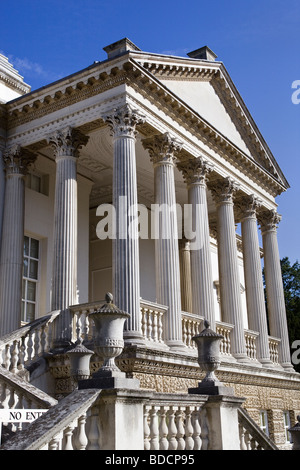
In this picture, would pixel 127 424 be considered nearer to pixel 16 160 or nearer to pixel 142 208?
pixel 16 160

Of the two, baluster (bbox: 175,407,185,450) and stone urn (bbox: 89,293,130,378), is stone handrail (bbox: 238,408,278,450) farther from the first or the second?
stone urn (bbox: 89,293,130,378)

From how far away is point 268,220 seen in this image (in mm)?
23578

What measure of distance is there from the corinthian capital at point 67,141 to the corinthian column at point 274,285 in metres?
10.5

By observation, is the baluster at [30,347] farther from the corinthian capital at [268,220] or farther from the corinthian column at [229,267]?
the corinthian capital at [268,220]

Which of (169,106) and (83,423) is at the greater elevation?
(169,106)

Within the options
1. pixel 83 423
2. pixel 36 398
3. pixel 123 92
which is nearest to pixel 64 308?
pixel 36 398

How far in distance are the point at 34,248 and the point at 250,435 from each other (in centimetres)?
1128

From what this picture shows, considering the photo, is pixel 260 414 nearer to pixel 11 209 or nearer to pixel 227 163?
pixel 227 163

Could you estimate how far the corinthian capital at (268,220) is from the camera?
926 inches

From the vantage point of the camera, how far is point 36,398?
9344 millimetres

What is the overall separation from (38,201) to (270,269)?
10279mm

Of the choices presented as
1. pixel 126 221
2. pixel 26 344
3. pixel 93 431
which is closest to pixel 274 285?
pixel 126 221

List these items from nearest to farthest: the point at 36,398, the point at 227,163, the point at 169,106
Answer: the point at 36,398 < the point at 169,106 < the point at 227,163

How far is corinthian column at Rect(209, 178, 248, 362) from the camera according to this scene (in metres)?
18.5
